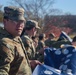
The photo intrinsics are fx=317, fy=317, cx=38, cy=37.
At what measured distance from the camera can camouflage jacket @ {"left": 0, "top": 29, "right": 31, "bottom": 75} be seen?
3523mm

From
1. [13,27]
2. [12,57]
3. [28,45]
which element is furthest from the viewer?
[28,45]

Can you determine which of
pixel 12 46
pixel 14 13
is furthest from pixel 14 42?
pixel 14 13

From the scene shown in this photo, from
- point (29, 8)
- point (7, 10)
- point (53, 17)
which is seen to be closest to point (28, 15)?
point (29, 8)

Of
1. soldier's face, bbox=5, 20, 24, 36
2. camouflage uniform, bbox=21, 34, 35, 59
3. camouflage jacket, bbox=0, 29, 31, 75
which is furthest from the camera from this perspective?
camouflage uniform, bbox=21, 34, 35, 59

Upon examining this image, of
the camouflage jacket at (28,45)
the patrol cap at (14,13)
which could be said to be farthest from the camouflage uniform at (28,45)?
the patrol cap at (14,13)

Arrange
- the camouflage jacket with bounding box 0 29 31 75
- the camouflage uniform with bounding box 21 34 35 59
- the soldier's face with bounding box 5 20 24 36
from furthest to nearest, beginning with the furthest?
the camouflage uniform with bounding box 21 34 35 59, the soldier's face with bounding box 5 20 24 36, the camouflage jacket with bounding box 0 29 31 75

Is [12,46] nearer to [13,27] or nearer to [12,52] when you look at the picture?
[12,52]

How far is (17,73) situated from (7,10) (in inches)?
30.8

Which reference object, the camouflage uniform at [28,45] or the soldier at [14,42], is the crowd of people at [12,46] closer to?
the soldier at [14,42]

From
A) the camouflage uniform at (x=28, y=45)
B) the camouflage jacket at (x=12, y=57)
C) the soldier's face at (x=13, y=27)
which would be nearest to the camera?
the camouflage jacket at (x=12, y=57)

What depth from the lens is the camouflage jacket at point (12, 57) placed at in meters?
3.52

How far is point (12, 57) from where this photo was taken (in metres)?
3.61

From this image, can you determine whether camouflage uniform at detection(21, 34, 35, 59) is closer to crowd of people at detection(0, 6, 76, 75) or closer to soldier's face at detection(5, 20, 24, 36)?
crowd of people at detection(0, 6, 76, 75)

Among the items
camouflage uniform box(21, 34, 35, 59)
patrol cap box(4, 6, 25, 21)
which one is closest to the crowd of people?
patrol cap box(4, 6, 25, 21)
